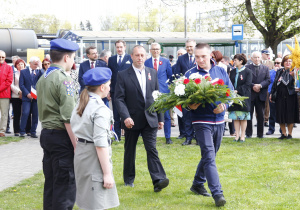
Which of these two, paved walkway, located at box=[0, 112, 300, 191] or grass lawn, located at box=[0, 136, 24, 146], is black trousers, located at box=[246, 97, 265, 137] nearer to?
paved walkway, located at box=[0, 112, 300, 191]

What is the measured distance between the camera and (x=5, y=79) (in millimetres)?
13008

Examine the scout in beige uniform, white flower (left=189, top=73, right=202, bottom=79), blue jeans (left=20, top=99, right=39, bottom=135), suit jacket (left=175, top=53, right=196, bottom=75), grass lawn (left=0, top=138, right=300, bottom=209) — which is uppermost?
suit jacket (left=175, top=53, right=196, bottom=75)

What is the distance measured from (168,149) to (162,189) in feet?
11.5

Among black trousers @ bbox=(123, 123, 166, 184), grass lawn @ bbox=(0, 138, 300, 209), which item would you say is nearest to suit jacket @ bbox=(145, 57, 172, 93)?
grass lawn @ bbox=(0, 138, 300, 209)

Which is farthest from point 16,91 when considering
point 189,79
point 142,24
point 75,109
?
point 142,24

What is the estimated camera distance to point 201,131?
6297 millimetres

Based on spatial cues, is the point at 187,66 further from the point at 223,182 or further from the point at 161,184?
the point at 161,184

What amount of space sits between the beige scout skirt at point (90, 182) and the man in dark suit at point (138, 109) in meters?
2.43

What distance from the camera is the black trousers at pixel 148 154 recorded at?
23.0 feet

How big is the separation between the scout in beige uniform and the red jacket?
356 inches

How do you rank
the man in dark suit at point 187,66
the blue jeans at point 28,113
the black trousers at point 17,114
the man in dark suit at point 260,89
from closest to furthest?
the man in dark suit at point 187,66 < the man in dark suit at point 260,89 < the blue jeans at point 28,113 < the black trousers at point 17,114

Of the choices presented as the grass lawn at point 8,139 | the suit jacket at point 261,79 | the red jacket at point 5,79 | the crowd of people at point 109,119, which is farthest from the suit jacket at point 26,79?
the suit jacket at point 261,79

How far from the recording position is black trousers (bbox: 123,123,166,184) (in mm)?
7000

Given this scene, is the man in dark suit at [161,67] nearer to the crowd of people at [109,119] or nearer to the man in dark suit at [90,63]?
the crowd of people at [109,119]
